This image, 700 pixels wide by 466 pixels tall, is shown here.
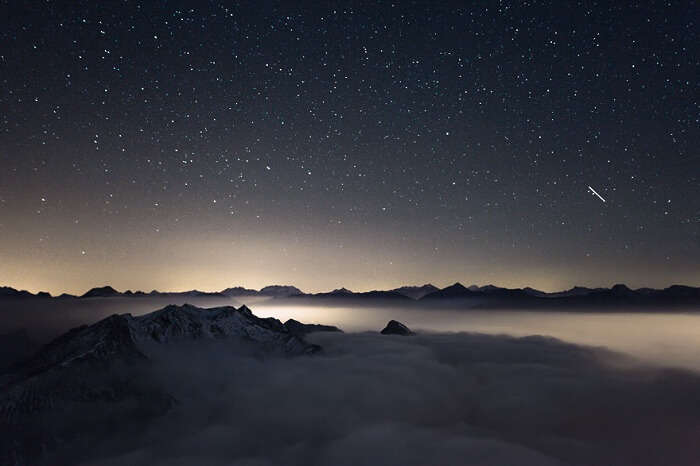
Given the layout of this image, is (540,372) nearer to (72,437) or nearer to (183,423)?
(183,423)

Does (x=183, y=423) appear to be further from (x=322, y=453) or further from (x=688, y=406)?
(x=688, y=406)

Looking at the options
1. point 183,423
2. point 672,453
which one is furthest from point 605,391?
point 183,423

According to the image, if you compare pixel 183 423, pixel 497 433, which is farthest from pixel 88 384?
pixel 497 433

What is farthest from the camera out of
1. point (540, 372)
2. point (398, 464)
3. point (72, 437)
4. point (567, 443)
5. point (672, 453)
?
point (540, 372)

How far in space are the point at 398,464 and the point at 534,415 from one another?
65493 mm

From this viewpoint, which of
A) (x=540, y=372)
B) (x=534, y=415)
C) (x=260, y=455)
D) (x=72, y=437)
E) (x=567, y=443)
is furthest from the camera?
(x=540, y=372)

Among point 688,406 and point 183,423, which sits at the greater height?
point 688,406

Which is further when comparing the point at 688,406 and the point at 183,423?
the point at 183,423

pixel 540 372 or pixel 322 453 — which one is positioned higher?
pixel 540 372

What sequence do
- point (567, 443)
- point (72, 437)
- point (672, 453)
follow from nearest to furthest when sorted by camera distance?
point (567, 443)
point (672, 453)
point (72, 437)

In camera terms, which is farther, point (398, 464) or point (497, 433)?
point (497, 433)

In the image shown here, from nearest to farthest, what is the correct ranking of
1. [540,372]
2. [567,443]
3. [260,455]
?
[567,443], [260,455], [540,372]

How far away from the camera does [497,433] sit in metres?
127

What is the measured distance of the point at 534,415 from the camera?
13650 centimetres
